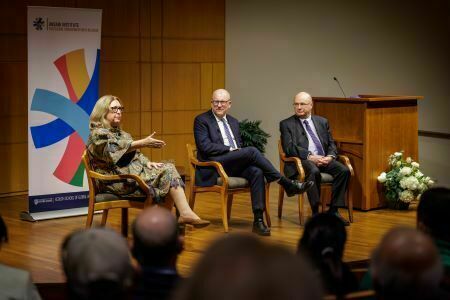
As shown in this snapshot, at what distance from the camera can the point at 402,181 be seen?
24.5 ft

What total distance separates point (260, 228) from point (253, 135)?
3.00 m

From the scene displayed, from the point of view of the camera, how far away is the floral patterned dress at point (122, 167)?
600cm

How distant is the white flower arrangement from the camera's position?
7465 mm

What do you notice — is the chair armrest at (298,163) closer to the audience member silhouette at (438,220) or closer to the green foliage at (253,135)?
the green foliage at (253,135)

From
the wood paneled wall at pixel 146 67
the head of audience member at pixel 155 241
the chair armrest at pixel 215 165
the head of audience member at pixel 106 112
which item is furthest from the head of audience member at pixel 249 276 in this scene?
the wood paneled wall at pixel 146 67

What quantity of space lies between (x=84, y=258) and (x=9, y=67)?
6568 mm

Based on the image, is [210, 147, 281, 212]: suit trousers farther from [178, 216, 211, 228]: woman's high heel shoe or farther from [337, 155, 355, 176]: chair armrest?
[337, 155, 355, 176]: chair armrest

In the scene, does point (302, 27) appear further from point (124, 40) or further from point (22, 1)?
point (22, 1)

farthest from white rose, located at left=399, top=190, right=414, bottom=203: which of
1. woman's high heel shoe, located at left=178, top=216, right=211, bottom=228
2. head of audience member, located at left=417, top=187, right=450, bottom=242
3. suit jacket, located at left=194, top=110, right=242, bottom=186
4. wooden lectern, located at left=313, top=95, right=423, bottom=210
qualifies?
head of audience member, located at left=417, top=187, right=450, bottom=242

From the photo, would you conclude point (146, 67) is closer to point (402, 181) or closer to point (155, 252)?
point (402, 181)

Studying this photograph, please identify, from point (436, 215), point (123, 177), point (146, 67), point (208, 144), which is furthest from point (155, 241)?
point (146, 67)

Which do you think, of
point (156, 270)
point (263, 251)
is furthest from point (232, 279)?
point (156, 270)

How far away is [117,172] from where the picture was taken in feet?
19.9

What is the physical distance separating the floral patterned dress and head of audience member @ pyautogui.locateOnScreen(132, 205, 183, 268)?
3.62 m
